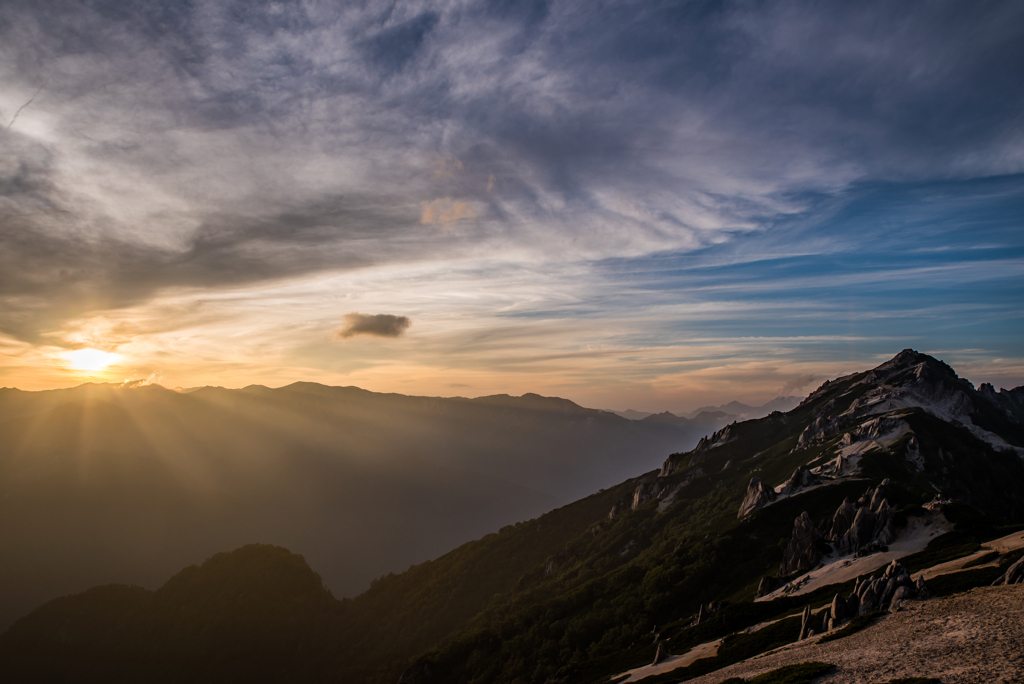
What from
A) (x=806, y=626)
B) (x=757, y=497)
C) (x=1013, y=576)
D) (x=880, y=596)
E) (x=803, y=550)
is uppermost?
(x=1013, y=576)

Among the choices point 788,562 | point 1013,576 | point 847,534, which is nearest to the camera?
point 1013,576

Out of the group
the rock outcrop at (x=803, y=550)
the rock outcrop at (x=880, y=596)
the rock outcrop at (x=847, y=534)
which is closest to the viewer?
the rock outcrop at (x=880, y=596)

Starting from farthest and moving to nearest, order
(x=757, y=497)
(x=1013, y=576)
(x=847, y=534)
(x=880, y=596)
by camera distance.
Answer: (x=757, y=497) → (x=847, y=534) → (x=880, y=596) → (x=1013, y=576)

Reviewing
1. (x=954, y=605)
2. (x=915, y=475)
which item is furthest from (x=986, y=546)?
(x=915, y=475)

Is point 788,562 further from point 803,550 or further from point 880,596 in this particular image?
point 880,596

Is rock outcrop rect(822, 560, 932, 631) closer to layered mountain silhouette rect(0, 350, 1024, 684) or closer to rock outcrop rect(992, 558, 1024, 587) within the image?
layered mountain silhouette rect(0, 350, 1024, 684)

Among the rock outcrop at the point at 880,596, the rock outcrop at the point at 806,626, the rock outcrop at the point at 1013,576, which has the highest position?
the rock outcrop at the point at 1013,576

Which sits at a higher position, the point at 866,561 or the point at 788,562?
the point at 866,561

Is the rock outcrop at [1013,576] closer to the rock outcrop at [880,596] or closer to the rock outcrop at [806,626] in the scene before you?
the rock outcrop at [880,596]

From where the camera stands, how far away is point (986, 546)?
6612 centimetres

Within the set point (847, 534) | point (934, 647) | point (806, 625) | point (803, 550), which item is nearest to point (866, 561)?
point (847, 534)

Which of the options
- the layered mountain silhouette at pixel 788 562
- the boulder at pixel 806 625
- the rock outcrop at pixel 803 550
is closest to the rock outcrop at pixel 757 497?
the layered mountain silhouette at pixel 788 562

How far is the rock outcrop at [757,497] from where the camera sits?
13984cm

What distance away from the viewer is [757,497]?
5630 inches
